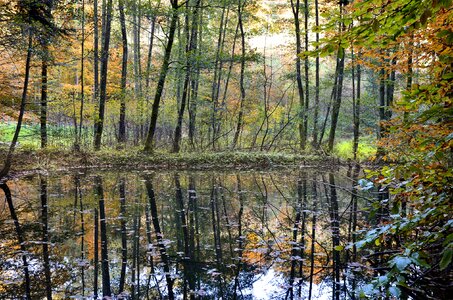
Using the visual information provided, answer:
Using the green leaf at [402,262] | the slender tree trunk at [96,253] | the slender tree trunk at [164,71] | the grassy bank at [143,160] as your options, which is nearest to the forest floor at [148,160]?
the grassy bank at [143,160]

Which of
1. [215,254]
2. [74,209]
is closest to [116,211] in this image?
[74,209]

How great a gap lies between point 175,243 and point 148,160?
411 inches

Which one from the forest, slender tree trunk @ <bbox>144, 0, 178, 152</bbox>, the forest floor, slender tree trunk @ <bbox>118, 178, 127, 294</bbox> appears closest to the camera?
the forest

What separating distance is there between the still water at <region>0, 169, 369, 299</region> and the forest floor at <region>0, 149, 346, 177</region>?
408cm

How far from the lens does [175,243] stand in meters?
5.81

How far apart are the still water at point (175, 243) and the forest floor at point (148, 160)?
408cm

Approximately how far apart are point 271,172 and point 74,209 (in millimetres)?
9353

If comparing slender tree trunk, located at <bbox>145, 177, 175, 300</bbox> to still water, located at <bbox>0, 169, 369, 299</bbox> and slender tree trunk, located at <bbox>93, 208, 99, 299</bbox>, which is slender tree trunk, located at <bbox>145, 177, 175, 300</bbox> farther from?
slender tree trunk, located at <bbox>93, 208, 99, 299</bbox>

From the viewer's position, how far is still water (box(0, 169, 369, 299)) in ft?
13.6

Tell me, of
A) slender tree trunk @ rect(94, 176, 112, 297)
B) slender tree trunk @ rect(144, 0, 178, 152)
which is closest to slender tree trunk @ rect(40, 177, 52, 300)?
slender tree trunk @ rect(94, 176, 112, 297)

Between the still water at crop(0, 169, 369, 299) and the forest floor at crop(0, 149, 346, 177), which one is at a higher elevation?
the forest floor at crop(0, 149, 346, 177)

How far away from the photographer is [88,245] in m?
5.59

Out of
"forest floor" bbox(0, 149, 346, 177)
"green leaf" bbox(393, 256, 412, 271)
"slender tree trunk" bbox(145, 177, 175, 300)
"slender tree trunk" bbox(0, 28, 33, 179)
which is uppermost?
"slender tree trunk" bbox(0, 28, 33, 179)

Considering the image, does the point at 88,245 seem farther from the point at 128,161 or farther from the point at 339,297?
the point at 128,161
